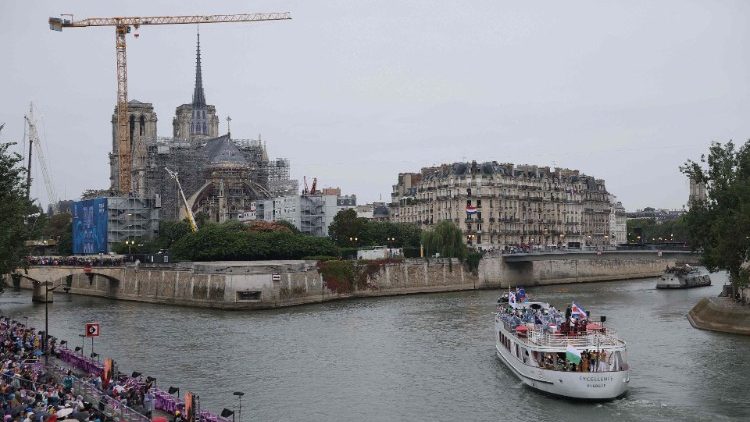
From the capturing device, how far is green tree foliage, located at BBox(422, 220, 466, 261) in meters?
111

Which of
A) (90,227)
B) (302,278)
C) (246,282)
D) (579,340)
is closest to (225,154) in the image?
(90,227)

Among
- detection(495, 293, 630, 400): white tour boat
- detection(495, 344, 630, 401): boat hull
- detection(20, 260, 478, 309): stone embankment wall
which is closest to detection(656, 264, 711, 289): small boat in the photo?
detection(20, 260, 478, 309): stone embankment wall

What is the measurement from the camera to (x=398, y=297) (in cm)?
9900

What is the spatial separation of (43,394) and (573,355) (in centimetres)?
2315

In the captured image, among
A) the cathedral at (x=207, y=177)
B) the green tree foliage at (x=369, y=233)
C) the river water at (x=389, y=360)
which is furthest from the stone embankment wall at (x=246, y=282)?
the cathedral at (x=207, y=177)

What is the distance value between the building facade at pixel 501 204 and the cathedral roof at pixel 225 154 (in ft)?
110

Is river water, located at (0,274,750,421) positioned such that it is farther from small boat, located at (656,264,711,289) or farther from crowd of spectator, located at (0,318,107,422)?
small boat, located at (656,264,711,289)

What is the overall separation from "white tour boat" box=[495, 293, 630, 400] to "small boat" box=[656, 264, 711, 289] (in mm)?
63259

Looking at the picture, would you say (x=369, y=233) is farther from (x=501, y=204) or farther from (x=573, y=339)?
(x=573, y=339)

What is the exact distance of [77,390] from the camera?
37875 millimetres

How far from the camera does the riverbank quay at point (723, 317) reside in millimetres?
60812

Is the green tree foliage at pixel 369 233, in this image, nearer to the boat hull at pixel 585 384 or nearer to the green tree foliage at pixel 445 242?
the green tree foliage at pixel 445 242

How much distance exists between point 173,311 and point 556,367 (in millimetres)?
50886

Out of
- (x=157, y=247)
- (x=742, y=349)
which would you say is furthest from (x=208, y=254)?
(x=742, y=349)
